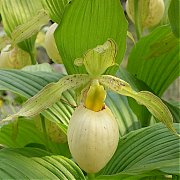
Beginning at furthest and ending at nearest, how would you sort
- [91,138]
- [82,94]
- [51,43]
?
[51,43]
[82,94]
[91,138]

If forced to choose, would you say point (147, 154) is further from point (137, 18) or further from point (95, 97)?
point (137, 18)

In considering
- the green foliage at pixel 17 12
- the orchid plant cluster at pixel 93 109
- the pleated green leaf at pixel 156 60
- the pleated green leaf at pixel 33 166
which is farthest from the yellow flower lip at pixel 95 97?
the green foliage at pixel 17 12

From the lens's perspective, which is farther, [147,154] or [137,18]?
[137,18]

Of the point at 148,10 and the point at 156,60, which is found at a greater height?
the point at 148,10

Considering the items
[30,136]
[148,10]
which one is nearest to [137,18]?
[148,10]

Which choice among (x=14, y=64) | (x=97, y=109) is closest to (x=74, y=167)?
(x=97, y=109)

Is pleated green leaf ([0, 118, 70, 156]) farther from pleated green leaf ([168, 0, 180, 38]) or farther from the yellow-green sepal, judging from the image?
pleated green leaf ([168, 0, 180, 38])

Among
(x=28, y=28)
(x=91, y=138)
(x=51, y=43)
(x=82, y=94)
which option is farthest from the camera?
(x=51, y=43)

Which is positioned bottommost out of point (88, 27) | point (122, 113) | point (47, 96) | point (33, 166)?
point (122, 113)
